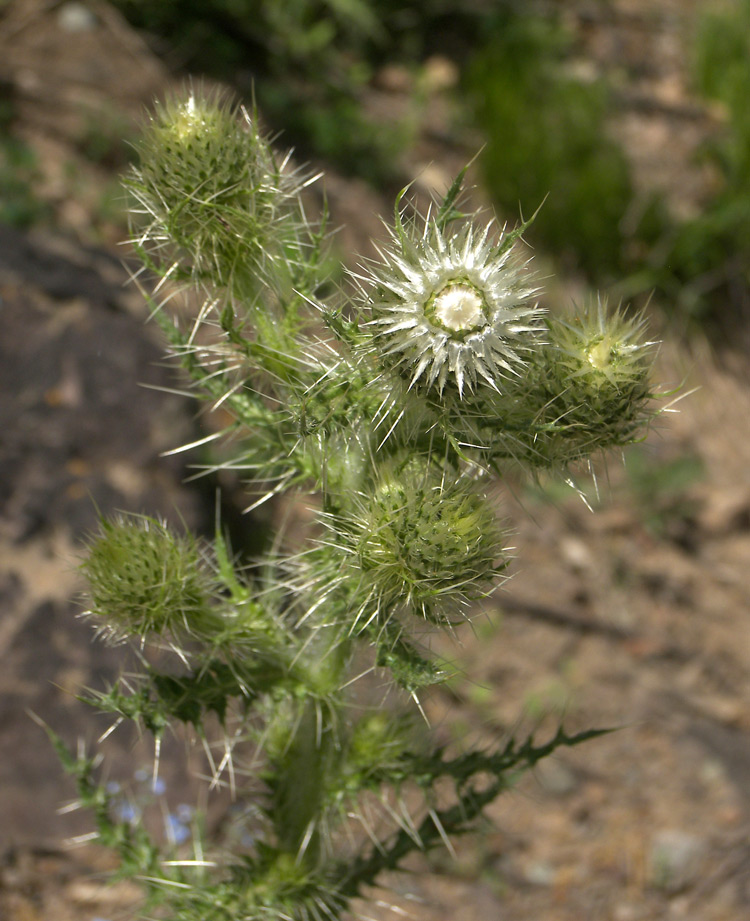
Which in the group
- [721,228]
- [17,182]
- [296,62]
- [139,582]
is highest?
[296,62]

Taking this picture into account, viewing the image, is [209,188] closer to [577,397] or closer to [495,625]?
[577,397]

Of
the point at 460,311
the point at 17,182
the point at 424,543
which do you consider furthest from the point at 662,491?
the point at 17,182

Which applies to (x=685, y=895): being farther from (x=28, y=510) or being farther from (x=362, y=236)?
(x=362, y=236)

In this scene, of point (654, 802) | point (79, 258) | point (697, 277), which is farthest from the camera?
point (697, 277)

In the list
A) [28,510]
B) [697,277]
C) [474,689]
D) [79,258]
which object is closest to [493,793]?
[474,689]

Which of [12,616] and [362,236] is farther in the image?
[362,236]

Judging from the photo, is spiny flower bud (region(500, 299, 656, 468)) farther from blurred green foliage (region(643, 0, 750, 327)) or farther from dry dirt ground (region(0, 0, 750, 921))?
blurred green foliage (region(643, 0, 750, 327))

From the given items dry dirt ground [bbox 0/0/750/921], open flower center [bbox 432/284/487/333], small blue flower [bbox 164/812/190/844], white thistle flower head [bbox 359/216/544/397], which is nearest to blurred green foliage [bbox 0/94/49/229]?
dry dirt ground [bbox 0/0/750/921]
